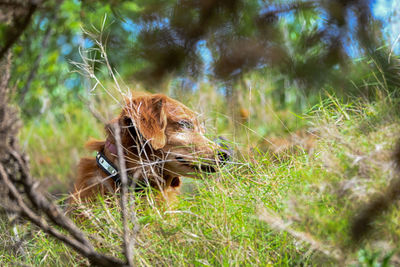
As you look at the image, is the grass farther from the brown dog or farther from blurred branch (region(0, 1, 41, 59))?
blurred branch (region(0, 1, 41, 59))

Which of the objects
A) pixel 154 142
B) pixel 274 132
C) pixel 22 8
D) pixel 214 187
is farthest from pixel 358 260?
pixel 274 132

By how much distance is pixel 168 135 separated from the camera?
315 cm

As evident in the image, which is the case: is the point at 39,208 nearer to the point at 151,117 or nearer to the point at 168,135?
the point at 151,117

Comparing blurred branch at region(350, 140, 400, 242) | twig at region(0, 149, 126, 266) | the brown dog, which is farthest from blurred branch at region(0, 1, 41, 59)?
blurred branch at region(350, 140, 400, 242)

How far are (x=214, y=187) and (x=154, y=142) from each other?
0.73 meters

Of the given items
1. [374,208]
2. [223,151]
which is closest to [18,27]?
[374,208]

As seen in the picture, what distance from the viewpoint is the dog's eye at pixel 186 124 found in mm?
A: 3199

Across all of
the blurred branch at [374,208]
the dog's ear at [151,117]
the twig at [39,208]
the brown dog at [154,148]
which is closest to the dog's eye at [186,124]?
the brown dog at [154,148]

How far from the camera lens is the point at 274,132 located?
11.5 ft

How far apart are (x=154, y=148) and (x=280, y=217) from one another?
137cm

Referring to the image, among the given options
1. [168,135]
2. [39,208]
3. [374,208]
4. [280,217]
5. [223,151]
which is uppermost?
[374,208]

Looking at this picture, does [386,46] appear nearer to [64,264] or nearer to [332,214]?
[332,214]

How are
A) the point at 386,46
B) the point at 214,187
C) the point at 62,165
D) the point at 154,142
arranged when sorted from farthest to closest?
the point at 62,165, the point at 154,142, the point at 214,187, the point at 386,46

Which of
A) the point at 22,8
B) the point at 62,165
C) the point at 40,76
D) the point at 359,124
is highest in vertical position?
the point at 22,8
